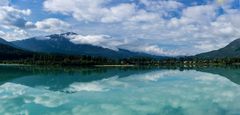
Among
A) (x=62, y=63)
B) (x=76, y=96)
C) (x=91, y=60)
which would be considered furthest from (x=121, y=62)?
(x=76, y=96)

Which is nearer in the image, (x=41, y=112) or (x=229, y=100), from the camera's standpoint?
(x=41, y=112)

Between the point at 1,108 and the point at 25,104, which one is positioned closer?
the point at 1,108

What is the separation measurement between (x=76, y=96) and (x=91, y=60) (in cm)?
13695

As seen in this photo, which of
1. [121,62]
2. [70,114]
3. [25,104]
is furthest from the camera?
[121,62]

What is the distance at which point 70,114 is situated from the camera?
2769cm

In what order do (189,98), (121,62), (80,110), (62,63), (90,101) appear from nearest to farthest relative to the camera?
1. (80,110)
2. (90,101)
3. (189,98)
4. (62,63)
5. (121,62)

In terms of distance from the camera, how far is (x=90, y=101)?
3525cm

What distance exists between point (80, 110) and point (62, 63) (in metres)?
141

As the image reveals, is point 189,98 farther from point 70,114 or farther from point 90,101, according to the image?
point 70,114

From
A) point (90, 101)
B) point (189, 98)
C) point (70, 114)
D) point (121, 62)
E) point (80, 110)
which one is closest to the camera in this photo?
point (70, 114)

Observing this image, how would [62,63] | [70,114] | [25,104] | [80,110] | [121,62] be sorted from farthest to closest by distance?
[121,62]
[62,63]
[25,104]
[80,110]
[70,114]

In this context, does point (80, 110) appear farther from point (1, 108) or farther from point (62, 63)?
point (62, 63)

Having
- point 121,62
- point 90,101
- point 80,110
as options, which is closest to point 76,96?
point 90,101

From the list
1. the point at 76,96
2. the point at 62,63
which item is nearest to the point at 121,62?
the point at 62,63
